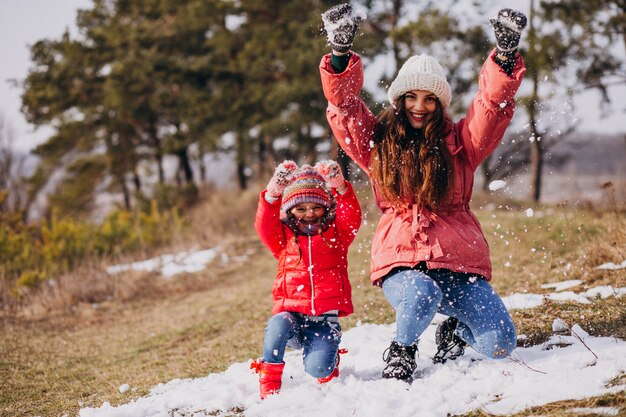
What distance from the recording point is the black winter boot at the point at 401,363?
2.57 metres

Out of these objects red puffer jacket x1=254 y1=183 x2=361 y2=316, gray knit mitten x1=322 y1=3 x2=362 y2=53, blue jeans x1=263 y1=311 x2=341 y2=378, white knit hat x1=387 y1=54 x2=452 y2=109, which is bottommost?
blue jeans x1=263 y1=311 x2=341 y2=378

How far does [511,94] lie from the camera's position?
99.0 inches

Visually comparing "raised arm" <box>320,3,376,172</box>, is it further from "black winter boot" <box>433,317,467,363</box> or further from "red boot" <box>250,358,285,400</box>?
"red boot" <box>250,358,285,400</box>

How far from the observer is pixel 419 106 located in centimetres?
276

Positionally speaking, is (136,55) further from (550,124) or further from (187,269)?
(550,124)

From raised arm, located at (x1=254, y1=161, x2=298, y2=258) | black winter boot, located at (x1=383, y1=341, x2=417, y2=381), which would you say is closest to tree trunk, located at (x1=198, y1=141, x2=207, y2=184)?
raised arm, located at (x1=254, y1=161, x2=298, y2=258)

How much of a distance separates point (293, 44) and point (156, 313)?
38.4 feet

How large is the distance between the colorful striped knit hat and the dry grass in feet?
3.46

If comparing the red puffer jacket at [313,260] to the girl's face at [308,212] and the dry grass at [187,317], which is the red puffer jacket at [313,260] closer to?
the girl's face at [308,212]

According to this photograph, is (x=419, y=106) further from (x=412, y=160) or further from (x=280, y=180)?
(x=280, y=180)

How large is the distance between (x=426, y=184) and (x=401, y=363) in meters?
0.83

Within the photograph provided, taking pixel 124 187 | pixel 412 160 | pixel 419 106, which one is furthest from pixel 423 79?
pixel 124 187

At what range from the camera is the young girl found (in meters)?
2.82

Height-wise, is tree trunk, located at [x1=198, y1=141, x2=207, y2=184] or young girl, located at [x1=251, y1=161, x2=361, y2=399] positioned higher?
tree trunk, located at [x1=198, y1=141, x2=207, y2=184]
